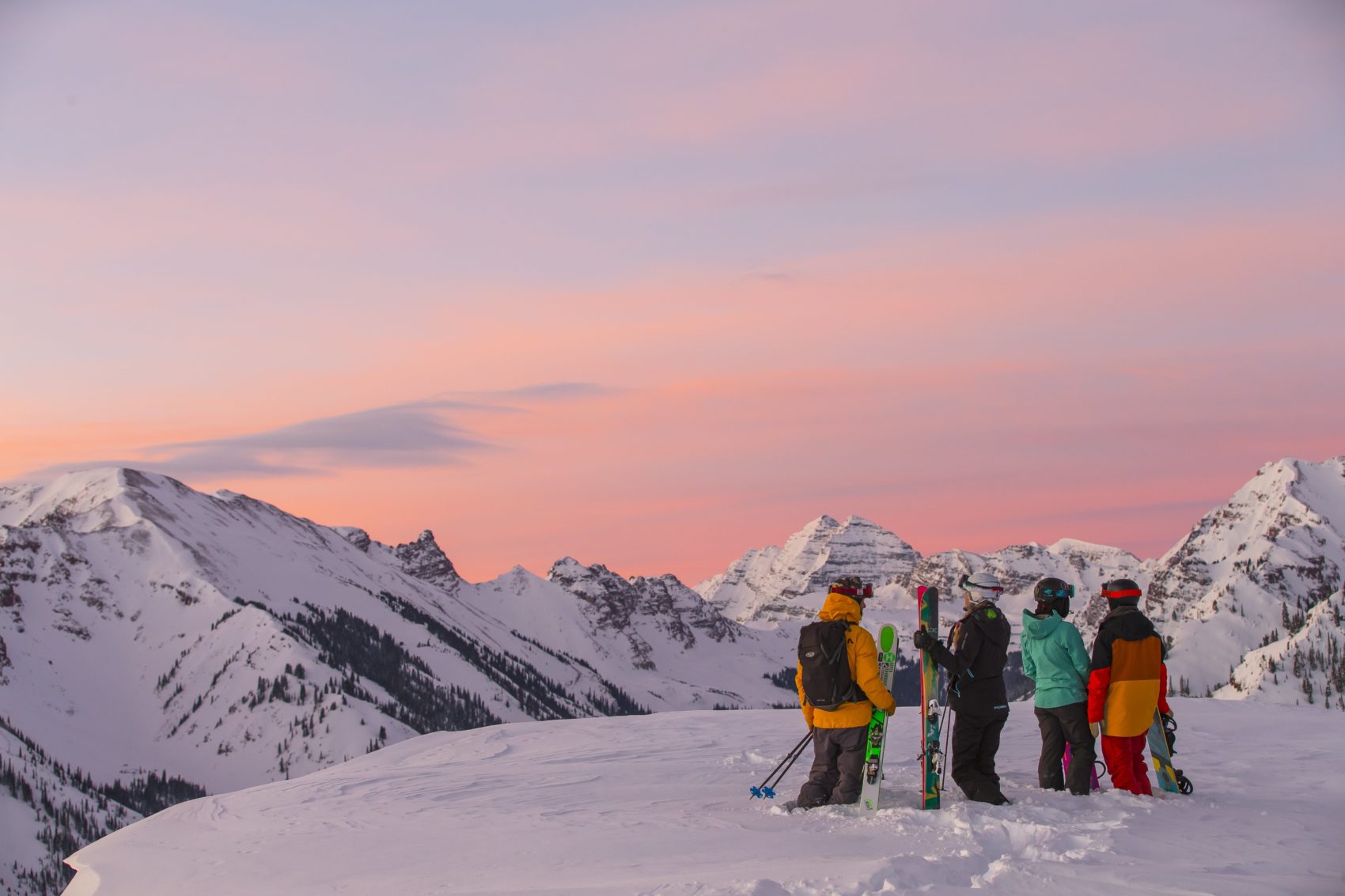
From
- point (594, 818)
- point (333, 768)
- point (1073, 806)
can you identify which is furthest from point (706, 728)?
point (1073, 806)

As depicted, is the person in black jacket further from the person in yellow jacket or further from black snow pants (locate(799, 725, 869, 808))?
black snow pants (locate(799, 725, 869, 808))

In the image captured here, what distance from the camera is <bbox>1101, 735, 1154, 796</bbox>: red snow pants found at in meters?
14.2

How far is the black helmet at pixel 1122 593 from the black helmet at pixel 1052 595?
0.47 m

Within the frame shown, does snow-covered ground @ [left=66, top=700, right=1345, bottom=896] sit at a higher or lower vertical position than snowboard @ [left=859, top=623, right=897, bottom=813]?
lower

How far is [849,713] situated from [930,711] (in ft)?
3.39

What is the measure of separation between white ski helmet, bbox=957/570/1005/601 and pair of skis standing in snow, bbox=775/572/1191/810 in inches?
0.7

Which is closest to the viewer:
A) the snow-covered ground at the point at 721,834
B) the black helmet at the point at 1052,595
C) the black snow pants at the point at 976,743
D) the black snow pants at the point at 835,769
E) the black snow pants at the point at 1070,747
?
the snow-covered ground at the point at 721,834

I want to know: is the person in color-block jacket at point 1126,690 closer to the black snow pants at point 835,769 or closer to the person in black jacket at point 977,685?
the person in black jacket at point 977,685

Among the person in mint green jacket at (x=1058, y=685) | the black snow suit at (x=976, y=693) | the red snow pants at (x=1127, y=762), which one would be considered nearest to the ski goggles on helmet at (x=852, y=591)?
the black snow suit at (x=976, y=693)

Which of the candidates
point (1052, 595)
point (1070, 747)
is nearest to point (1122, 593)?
point (1052, 595)

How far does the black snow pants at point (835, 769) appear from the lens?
13719 millimetres

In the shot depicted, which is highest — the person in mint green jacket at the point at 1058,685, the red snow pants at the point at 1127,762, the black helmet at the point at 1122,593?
the black helmet at the point at 1122,593

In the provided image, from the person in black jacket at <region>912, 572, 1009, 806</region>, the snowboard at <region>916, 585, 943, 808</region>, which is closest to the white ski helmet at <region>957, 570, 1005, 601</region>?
the person in black jacket at <region>912, 572, 1009, 806</region>

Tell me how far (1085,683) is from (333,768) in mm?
15795
